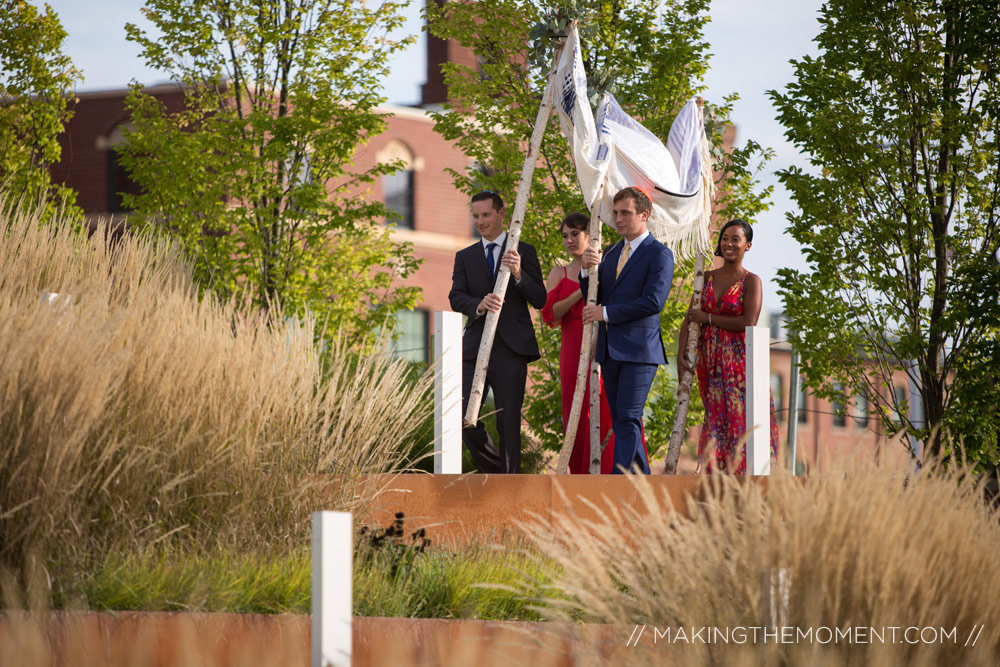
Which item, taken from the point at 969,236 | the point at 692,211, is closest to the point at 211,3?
the point at 692,211

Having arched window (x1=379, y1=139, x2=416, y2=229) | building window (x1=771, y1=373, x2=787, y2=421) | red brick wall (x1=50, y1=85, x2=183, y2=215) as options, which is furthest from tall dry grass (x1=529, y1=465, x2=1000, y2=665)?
building window (x1=771, y1=373, x2=787, y2=421)

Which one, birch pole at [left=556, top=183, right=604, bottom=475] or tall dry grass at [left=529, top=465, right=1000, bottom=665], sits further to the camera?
birch pole at [left=556, top=183, right=604, bottom=475]


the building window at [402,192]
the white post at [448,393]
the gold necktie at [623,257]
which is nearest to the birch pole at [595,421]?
the gold necktie at [623,257]

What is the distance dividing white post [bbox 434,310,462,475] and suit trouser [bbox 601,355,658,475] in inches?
35.6

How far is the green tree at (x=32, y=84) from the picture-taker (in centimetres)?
1219

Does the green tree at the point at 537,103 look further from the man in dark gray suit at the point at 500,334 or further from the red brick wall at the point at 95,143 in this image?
the red brick wall at the point at 95,143

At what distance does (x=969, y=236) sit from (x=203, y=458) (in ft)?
20.5

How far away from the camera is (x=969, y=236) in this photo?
342 inches

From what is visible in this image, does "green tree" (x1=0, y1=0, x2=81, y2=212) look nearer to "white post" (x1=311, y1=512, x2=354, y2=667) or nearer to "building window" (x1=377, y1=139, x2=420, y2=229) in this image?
"white post" (x1=311, y1=512, x2=354, y2=667)

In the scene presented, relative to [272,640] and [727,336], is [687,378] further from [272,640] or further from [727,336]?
[272,640]

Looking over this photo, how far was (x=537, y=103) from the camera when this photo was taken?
10.7m

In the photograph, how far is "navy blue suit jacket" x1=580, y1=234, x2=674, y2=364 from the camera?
6.53m

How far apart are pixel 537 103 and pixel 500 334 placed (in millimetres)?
4394

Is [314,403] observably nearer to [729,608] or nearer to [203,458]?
[203,458]
